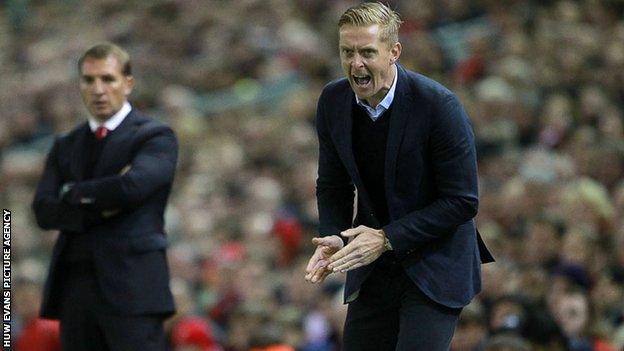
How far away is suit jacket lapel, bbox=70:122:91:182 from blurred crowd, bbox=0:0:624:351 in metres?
1.74

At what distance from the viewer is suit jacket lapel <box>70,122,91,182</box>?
697 cm

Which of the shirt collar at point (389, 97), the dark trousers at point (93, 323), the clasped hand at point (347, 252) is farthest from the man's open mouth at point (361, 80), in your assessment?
the dark trousers at point (93, 323)

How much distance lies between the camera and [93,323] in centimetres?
684

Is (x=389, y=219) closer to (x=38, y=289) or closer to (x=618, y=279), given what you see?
(x=618, y=279)

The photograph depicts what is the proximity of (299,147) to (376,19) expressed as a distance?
20.9ft

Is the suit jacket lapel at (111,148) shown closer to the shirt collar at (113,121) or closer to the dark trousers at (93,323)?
the shirt collar at (113,121)

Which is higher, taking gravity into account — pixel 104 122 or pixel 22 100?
pixel 104 122

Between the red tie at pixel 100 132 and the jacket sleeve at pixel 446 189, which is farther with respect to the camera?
the red tie at pixel 100 132

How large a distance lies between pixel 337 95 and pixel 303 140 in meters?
6.14

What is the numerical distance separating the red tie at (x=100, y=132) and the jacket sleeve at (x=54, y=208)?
0.85ft

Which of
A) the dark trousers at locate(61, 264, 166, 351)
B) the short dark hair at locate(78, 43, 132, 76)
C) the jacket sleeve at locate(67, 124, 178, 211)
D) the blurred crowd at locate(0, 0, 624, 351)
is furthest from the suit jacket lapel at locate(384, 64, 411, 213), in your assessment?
the blurred crowd at locate(0, 0, 624, 351)

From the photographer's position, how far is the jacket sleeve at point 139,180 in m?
6.68

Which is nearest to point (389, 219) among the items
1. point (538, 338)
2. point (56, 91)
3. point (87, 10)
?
point (538, 338)

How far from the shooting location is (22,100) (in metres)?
14.1
